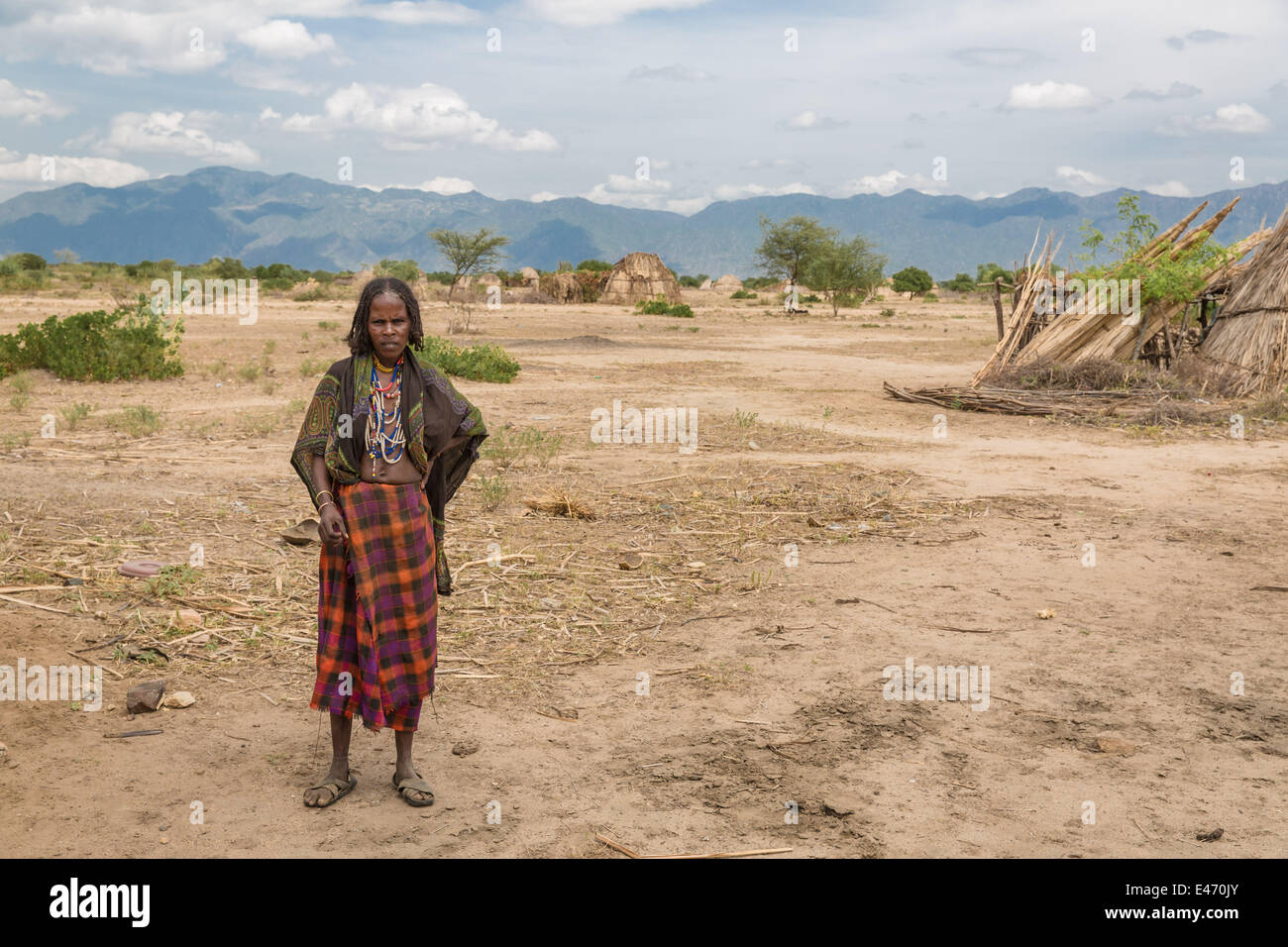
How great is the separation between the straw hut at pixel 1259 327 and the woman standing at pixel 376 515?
37.7ft

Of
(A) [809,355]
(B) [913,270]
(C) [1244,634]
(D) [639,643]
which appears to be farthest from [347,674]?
(B) [913,270]

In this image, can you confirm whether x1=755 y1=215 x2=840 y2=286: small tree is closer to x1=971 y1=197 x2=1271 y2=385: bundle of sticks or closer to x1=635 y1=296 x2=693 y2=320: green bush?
x1=635 y1=296 x2=693 y2=320: green bush

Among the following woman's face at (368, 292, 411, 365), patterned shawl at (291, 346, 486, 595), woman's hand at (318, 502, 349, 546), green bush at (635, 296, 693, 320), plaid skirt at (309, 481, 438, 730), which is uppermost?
green bush at (635, 296, 693, 320)

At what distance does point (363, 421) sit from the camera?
3.07 meters

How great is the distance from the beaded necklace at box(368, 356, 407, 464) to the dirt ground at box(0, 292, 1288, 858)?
→ 1114 millimetres

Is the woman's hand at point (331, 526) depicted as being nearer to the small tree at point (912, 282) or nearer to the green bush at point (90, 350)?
the green bush at point (90, 350)

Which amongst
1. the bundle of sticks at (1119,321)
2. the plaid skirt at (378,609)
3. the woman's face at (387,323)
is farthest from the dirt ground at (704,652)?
the bundle of sticks at (1119,321)

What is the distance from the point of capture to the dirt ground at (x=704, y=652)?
10.3 feet

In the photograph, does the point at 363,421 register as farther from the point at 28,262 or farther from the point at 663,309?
the point at 28,262

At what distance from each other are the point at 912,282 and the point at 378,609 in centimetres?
5210

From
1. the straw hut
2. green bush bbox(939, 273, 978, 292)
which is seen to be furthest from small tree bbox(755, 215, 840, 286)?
the straw hut

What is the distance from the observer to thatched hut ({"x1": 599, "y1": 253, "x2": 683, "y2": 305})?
37000 mm
